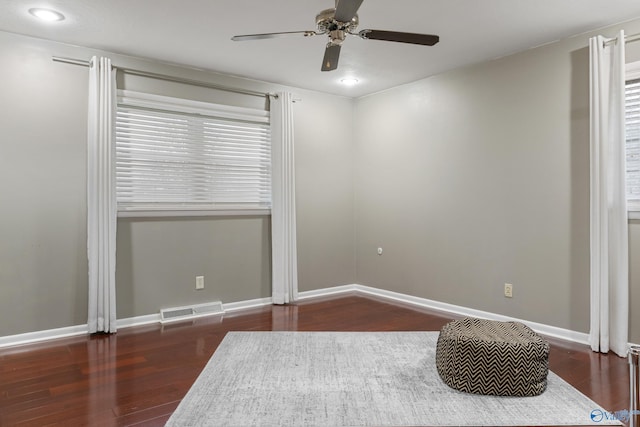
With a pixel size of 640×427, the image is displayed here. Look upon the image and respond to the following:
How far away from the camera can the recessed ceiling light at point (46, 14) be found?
9.95 ft

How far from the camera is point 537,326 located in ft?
12.4

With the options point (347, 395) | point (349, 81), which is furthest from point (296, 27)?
point (347, 395)

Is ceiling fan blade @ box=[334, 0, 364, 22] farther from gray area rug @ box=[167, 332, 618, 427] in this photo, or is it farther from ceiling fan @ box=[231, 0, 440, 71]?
gray area rug @ box=[167, 332, 618, 427]

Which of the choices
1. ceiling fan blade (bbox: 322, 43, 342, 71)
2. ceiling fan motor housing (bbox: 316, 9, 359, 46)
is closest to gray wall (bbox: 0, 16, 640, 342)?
ceiling fan blade (bbox: 322, 43, 342, 71)

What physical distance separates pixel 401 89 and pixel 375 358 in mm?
3240

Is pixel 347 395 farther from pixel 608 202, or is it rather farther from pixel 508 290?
pixel 608 202

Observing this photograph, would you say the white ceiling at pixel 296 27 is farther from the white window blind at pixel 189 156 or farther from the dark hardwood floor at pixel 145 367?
the dark hardwood floor at pixel 145 367

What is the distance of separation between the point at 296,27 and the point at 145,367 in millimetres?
2772

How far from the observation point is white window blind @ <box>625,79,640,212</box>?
3246 mm

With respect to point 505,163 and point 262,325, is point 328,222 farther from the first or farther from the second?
point 505,163

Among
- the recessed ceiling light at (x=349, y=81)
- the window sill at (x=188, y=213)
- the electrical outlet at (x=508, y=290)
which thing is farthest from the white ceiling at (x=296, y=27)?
the electrical outlet at (x=508, y=290)

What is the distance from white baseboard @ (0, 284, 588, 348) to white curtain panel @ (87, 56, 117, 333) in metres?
0.23

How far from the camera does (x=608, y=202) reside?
127 inches

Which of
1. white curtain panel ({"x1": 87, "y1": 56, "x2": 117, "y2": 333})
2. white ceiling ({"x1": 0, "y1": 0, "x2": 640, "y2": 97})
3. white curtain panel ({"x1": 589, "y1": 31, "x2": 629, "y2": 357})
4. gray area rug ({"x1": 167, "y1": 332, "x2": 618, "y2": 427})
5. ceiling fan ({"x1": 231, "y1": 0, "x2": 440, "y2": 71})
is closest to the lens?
gray area rug ({"x1": 167, "y1": 332, "x2": 618, "y2": 427})
